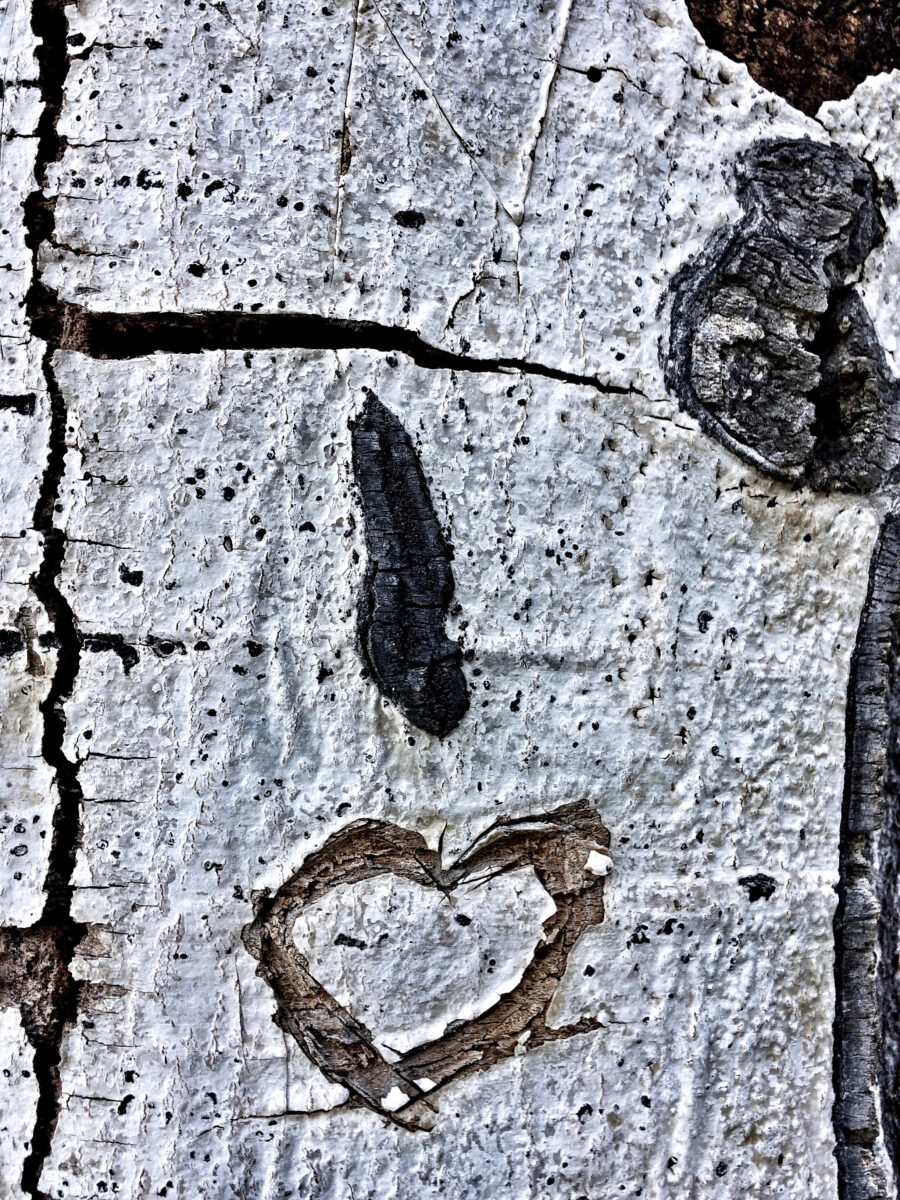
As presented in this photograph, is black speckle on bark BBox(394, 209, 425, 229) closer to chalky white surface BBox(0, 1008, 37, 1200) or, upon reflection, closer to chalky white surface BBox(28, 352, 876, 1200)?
chalky white surface BBox(28, 352, 876, 1200)

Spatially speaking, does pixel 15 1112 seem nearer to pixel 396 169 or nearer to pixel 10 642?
pixel 10 642

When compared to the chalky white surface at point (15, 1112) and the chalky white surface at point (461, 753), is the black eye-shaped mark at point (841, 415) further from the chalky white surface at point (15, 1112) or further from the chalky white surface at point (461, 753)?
the chalky white surface at point (15, 1112)

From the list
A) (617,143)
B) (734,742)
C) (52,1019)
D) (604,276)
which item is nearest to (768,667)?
(734,742)

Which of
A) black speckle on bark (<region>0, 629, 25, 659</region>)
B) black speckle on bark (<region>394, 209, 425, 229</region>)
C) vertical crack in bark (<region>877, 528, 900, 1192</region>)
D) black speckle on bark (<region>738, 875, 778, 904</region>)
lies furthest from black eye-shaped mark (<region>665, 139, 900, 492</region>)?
black speckle on bark (<region>0, 629, 25, 659</region>)

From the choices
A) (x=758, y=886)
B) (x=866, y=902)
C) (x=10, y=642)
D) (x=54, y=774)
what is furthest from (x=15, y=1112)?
(x=866, y=902)

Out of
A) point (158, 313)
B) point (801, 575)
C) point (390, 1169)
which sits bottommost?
point (390, 1169)

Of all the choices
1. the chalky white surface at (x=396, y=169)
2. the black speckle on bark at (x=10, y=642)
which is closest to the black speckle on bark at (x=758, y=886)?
the chalky white surface at (x=396, y=169)

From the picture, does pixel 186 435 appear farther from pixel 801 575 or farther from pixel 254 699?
pixel 801 575
